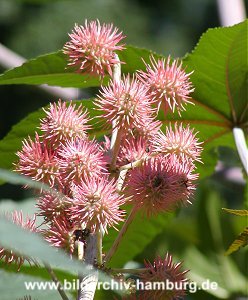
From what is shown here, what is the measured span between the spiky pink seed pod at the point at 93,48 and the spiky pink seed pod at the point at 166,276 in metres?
0.34

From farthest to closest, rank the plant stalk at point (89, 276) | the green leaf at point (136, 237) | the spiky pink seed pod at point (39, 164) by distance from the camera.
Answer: the green leaf at point (136, 237) < the spiky pink seed pod at point (39, 164) < the plant stalk at point (89, 276)

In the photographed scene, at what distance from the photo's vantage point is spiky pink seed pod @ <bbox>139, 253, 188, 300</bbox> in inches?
49.2

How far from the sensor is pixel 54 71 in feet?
5.59

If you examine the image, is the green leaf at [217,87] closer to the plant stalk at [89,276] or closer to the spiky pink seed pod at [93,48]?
the spiky pink seed pod at [93,48]

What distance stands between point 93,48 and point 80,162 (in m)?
0.23

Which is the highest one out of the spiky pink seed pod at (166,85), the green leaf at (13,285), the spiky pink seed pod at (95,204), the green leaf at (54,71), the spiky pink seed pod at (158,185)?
the green leaf at (54,71)

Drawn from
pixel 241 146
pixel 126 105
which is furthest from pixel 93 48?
pixel 241 146

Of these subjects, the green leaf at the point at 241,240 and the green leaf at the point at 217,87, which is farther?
the green leaf at the point at 217,87

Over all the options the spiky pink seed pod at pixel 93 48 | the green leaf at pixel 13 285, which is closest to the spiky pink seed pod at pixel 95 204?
the green leaf at pixel 13 285

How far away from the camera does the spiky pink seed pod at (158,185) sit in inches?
50.0

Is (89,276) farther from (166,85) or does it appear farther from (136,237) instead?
(136,237)

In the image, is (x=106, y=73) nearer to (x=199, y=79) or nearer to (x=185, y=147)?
(x=185, y=147)

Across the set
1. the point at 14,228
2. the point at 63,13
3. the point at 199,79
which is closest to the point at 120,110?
the point at 14,228

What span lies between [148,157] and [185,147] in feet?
0.22
